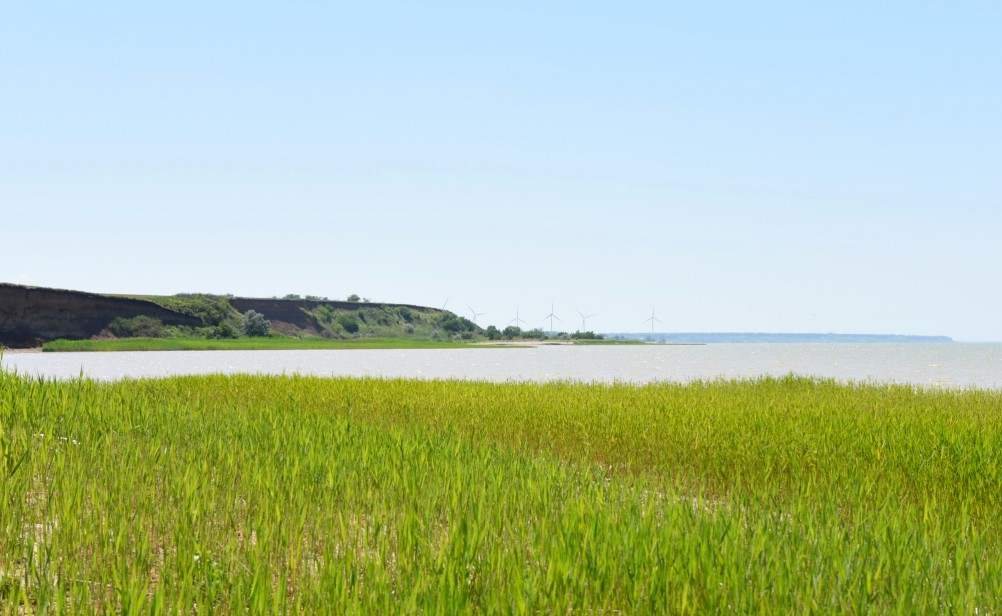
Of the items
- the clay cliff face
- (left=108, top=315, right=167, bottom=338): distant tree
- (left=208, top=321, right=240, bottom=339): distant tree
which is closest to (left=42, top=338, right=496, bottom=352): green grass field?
(left=208, top=321, right=240, bottom=339): distant tree

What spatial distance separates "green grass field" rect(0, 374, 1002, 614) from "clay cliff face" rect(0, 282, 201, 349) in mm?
74280

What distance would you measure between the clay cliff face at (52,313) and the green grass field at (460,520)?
74.3m

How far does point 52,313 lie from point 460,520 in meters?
86.6

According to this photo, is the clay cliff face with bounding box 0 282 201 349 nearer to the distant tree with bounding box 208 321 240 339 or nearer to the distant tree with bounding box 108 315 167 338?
the distant tree with bounding box 108 315 167 338

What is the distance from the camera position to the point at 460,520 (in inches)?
236

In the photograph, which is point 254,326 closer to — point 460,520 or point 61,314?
point 61,314

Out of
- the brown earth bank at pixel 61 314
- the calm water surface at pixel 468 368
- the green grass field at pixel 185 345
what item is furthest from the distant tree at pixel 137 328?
the calm water surface at pixel 468 368

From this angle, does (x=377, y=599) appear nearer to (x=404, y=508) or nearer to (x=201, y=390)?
(x=404, y=508)

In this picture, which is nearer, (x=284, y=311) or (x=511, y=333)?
(x=284, y=311)

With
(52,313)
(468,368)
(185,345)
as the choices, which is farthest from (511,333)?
(468,368)

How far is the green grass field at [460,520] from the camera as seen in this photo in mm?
4742

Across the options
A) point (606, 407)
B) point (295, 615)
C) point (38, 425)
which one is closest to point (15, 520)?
point (295, 615)

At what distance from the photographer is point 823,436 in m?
12.2

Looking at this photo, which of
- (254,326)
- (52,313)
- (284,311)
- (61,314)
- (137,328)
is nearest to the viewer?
(52,313)
